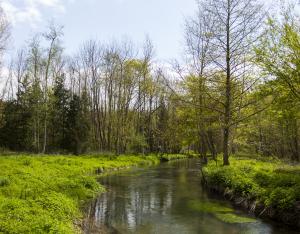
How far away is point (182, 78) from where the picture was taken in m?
27.2

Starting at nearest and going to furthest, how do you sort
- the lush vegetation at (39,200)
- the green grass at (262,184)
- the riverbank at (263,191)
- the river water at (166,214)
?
the lush vegetation at (39,200), the river water at (166,214), the riverbank at (263,191), the green grass at (262,184)

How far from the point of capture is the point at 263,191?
14.8 metres

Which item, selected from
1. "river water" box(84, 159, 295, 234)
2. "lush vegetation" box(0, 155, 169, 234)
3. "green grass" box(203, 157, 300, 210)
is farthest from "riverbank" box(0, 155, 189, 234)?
"green grass" box(203, 157, 300, 210)

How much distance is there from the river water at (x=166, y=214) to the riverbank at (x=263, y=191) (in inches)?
21.2

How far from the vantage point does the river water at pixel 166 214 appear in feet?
40.7

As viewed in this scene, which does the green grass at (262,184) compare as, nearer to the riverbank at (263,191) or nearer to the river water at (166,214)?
the riverbank at (263,191)

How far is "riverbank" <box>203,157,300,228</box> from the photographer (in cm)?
1284

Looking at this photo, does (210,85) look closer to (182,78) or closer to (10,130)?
(182,78)

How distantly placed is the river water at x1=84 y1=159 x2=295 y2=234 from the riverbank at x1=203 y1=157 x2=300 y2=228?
539 millimetres

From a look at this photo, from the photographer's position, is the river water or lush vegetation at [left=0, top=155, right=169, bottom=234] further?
the river water

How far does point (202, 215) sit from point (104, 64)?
128ft

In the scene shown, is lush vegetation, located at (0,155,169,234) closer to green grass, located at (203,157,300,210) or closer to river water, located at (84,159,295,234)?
river water, located at (84,159,295,234)

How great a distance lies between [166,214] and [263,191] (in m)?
4.36

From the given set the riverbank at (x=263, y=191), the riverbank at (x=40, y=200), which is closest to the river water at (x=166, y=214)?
the riverbank at (x=263, y=191)
